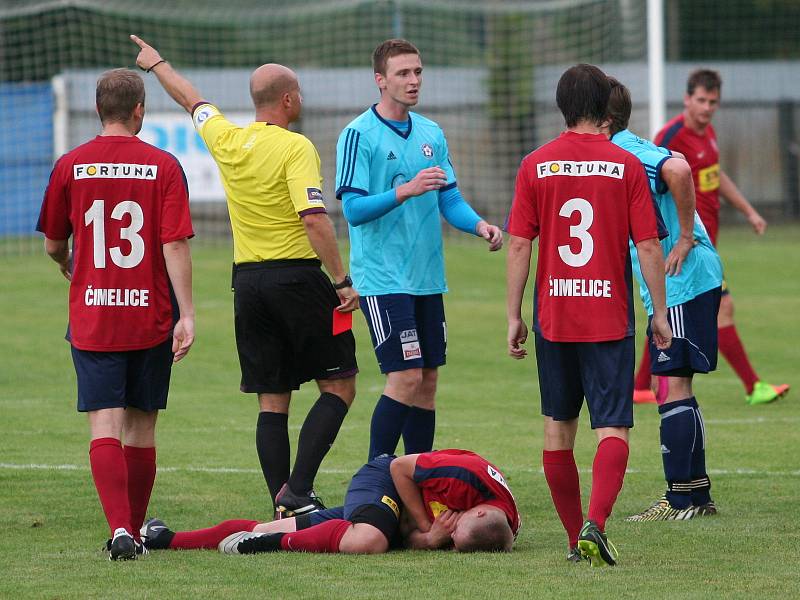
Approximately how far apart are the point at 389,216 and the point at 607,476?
7.14ft

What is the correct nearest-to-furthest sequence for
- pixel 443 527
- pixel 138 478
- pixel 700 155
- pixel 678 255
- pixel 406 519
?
pixel 443 527, pixel 406 519, pixel 138 478, pixel 678 255, pixel 700 155

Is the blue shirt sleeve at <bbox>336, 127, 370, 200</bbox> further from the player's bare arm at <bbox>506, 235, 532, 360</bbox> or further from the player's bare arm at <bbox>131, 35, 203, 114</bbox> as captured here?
the player's bare arm at <bbox>506, 235, 532, 360</bbox>

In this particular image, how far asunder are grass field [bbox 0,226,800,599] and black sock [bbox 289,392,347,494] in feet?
1.59

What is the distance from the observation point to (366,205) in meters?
7.12

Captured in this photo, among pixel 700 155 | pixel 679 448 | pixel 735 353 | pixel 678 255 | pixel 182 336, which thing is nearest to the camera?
pixel 182 336

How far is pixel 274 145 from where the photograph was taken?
6855 millimetres

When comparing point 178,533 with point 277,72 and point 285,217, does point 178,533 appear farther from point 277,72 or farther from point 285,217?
point 277,72

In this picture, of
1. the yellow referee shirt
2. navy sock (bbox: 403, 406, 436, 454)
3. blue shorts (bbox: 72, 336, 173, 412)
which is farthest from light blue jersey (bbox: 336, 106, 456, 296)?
blue shorts (bbox: 72, 336, 173, 412)

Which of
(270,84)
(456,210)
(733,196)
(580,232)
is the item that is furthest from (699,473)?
(733,196)

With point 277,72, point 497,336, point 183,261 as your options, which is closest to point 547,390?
point 183,261

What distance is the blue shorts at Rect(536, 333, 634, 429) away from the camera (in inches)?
229

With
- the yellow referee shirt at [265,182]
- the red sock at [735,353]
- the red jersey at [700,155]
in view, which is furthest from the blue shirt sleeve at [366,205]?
the red sock at [735,353]

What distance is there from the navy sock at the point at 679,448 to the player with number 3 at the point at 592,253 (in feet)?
4.37

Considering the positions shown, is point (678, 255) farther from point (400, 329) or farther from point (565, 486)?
point (565, 486)
